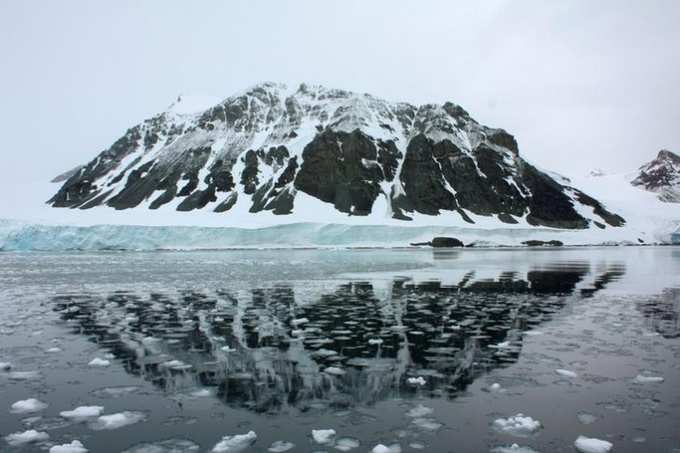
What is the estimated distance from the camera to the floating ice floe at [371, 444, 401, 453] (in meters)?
6.32

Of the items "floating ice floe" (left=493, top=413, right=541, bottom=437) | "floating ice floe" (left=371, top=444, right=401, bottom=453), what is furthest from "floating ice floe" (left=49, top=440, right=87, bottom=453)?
"floating ice floe" (left=493, top=413, right=541, bottom=437)

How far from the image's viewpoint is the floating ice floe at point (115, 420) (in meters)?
7.23

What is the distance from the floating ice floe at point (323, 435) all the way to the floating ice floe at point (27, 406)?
424 centimetres

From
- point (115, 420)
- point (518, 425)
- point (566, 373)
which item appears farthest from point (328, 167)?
point (518, 425)

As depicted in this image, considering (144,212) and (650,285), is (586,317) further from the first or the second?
(144,212)

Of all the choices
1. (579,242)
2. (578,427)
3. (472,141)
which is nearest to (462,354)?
(578,427)

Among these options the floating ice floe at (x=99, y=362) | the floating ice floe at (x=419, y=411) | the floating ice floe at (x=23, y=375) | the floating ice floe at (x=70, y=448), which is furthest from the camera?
the floating ice floe at (x=99, y=362)

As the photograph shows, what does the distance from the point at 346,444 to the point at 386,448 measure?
53 cm

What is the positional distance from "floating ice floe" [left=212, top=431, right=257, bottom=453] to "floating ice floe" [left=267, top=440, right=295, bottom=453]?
12.0 inches

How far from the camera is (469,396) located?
8.55 metres

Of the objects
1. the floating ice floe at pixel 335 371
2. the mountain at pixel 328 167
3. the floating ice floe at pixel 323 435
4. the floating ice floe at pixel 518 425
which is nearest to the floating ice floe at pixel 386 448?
the floating ice floe at pixel 323 435

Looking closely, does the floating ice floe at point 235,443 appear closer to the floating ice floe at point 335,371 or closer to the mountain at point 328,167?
the floating ice floe at point 335,371

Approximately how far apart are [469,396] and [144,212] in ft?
355

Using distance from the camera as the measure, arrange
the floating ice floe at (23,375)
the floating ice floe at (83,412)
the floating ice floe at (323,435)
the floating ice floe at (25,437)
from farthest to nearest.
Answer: the floating ice floe at (23,375) < the floating ice floe at (83,412) < the floating ice floe at (323,435) < the floating ice floe at (25,437)
